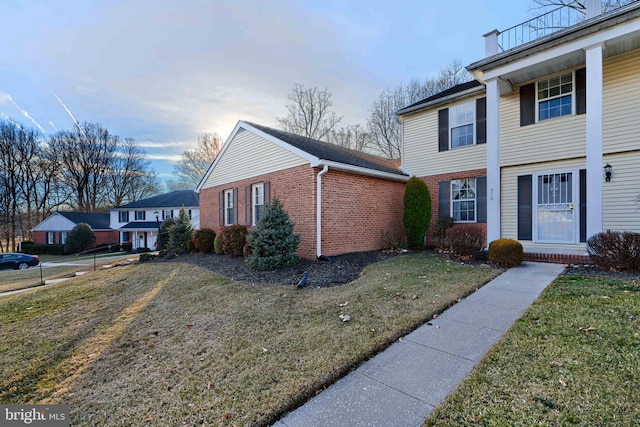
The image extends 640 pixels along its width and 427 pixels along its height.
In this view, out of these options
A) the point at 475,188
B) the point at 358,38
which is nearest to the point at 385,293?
the point at 475,188

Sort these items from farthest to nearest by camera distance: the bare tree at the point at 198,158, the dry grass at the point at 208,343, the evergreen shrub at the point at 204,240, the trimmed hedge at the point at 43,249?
1. the bare tree at the point at 198,158
2. the trimmed hedge at the point at 43,249
3. the evergreen shrub at the point at 204,240
4. the dry grass at the point at 208,343

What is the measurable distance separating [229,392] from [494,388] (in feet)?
7.86

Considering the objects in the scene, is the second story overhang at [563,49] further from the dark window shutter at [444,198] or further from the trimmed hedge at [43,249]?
the trimmed hedge at [43,249]

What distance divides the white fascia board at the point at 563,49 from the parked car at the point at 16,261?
104 ft

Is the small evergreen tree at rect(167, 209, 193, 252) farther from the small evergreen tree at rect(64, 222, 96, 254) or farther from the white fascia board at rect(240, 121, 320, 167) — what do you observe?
the small evergreen tree at rect(64, 222, 96, 254)

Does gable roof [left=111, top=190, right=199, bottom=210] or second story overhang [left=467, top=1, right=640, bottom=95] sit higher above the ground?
second story overhang [left=467, top=1, right=640, bottom=95]

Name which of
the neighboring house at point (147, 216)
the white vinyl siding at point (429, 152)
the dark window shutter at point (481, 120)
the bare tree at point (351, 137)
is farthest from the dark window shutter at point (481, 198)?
the neighboring house at point (147, 216)

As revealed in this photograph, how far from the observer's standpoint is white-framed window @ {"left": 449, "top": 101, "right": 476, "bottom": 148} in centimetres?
978

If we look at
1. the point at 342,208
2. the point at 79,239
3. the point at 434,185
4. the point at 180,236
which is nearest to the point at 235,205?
the point at 180,236

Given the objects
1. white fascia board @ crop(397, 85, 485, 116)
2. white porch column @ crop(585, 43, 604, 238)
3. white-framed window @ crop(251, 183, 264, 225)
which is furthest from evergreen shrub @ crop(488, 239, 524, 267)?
white-framed window @ crop(251, 183, 264, 225)

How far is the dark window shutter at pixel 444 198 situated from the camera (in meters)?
10.2

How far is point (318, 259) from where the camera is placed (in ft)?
27.1

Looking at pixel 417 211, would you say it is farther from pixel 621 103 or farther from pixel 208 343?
pixel 208 343

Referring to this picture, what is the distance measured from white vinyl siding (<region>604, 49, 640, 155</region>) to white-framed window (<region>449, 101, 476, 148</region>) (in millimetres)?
3263
